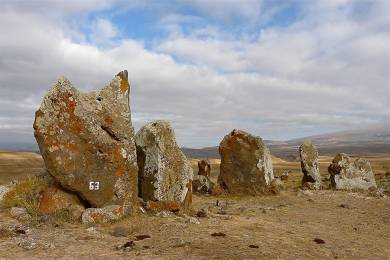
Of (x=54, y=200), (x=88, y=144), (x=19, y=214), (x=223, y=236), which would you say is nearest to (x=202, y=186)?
(x=88, y=144)

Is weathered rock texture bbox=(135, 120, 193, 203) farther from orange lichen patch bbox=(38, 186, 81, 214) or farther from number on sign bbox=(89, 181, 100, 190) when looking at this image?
orange lichen patch bbox=(38, 186, 81, 214)

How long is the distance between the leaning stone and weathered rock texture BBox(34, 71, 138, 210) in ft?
2.14

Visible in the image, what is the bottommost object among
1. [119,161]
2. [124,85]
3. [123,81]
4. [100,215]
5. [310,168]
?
[100,215]

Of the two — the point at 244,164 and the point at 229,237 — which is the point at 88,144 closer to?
the point at 229,237

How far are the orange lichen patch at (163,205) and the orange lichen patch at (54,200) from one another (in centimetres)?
240

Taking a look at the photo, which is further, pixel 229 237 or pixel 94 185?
pixel 94 185

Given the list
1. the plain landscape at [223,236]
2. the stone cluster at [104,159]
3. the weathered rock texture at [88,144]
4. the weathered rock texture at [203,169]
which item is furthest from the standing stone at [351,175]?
the weathered rock texture at [88,144]

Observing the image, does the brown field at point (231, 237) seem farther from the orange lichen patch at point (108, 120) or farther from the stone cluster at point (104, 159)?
the orange lichen patch at point (108, 120)

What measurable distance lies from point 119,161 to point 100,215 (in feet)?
6.50

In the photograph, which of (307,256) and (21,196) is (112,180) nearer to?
(21,196)

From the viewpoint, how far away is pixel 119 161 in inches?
627

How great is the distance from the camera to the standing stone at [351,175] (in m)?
28.5

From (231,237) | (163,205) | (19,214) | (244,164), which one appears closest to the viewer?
(231,237)

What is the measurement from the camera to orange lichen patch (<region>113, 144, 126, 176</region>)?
52.1ft
